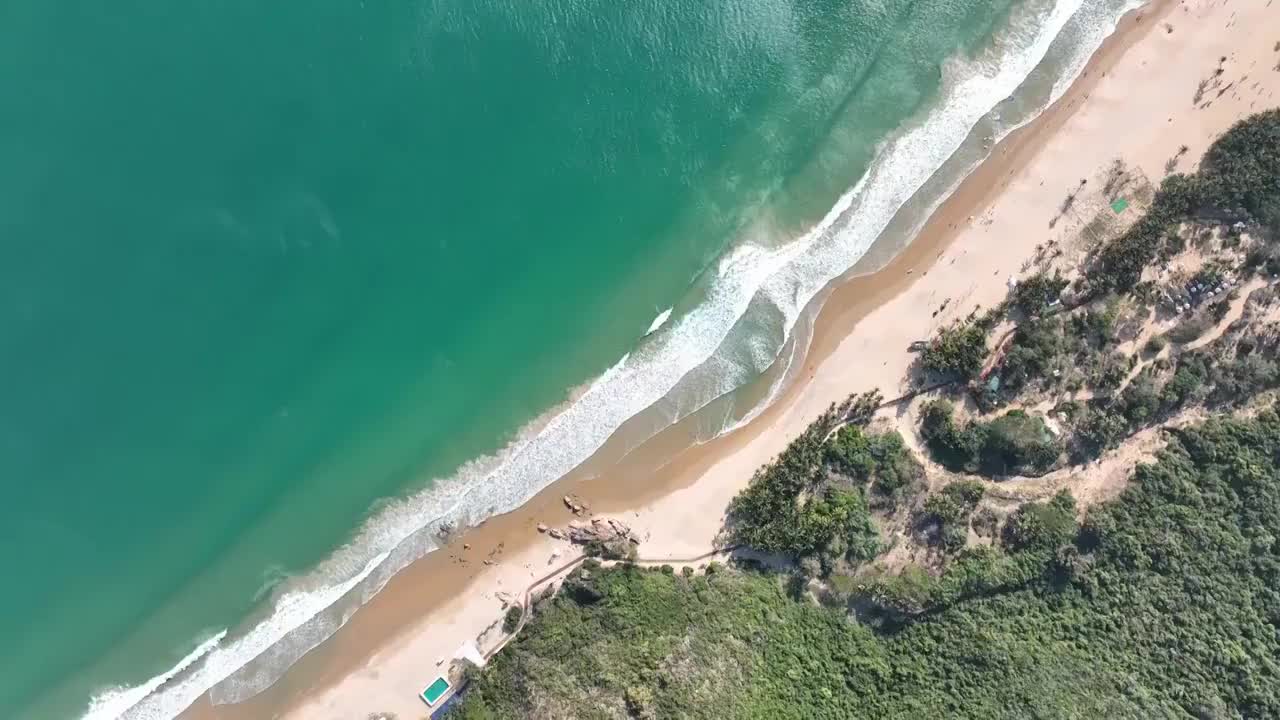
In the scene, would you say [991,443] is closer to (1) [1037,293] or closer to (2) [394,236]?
(1) [1037,293]

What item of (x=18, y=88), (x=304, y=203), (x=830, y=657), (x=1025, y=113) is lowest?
(x=830, y=657)

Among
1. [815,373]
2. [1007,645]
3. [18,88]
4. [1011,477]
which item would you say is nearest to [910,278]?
[815,373]

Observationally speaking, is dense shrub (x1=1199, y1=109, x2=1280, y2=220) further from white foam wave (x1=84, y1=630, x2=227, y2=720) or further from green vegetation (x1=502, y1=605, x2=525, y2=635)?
white foam wave (x1=84, y1=630, x2=227, y2=720)

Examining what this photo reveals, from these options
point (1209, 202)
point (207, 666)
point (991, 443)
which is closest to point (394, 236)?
point (207, 666)

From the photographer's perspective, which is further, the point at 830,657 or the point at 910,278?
the point at 910,278

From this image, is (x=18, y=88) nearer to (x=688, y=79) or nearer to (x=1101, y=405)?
(x=688, y=79)

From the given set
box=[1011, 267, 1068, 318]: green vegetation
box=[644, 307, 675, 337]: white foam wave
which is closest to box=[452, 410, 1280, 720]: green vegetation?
box=[1011, 267, 1068, 318]: green vegetation
